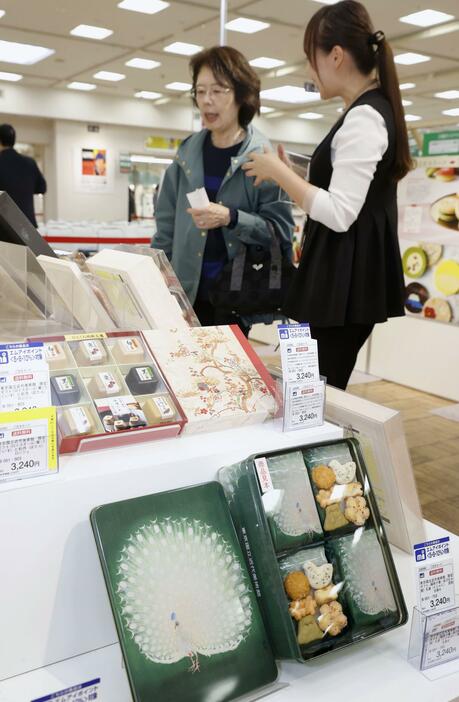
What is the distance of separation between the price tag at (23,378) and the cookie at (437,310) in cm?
386

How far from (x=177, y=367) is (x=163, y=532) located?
0.98ft

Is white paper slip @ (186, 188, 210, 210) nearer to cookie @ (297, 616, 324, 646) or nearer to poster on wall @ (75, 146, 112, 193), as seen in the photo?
cookie @ (297, 616, 324, 646)

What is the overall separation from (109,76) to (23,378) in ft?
36.4

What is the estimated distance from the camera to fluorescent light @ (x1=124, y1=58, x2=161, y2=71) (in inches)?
372

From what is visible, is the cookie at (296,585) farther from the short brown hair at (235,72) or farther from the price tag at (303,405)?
the short brown hair at (235,72)

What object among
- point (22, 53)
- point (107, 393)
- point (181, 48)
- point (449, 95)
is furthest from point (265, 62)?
point (107, 393)

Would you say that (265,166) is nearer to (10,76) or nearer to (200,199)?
(200,199)

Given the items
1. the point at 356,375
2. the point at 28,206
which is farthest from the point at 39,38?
the point at 356,375

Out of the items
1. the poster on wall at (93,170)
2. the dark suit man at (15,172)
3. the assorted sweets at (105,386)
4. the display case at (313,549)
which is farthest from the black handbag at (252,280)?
the poster on wall at (93,170)

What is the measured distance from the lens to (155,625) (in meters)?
0.80

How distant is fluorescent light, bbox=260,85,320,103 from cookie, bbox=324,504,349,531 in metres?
11.0

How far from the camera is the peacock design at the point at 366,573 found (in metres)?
0.91

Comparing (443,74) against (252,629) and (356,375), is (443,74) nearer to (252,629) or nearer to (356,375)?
(356,375)

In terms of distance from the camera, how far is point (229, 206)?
1903 millimetres
